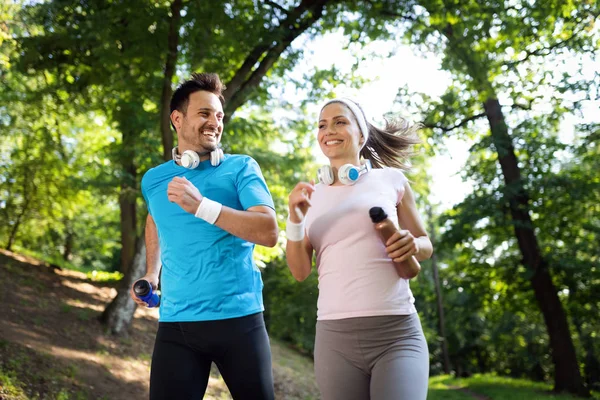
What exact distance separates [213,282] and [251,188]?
1.60 ft

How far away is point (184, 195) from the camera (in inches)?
109

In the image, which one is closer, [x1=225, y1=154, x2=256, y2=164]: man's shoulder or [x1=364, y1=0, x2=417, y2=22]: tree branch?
[x1=225, y1=154, x2=256, y2=164]: man's shoulder

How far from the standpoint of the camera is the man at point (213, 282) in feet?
9.39

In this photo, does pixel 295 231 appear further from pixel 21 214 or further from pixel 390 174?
pixel 21 214

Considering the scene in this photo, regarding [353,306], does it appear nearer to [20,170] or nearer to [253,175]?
[253,175]

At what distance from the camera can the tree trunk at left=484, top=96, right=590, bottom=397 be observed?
15.9 meters

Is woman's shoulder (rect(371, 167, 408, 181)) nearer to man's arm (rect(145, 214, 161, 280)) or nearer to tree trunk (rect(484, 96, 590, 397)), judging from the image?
man's arm (rect(145, 214, 161, 280))

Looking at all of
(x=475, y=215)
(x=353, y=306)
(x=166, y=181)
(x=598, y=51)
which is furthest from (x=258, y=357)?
(x=475, y=215)

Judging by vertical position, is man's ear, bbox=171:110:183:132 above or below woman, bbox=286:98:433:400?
above

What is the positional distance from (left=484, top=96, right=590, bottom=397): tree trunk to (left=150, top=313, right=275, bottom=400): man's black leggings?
14.0 metres

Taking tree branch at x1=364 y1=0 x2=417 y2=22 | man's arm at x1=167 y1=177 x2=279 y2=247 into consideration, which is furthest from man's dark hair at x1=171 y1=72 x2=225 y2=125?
tree branch at x1=364 y1=0 x2=417 y2=22

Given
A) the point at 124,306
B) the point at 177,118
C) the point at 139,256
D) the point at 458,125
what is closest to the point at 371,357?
the point at 177,118

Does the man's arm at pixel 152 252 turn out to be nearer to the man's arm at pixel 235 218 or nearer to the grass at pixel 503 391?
the man's arm at pixel 235 218

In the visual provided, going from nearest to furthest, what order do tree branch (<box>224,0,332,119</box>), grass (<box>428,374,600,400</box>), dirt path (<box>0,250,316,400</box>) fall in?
→ dirt path (<box>0,250,316,400</box>) < tree branch (<box>224,0,332,119</box>) < grass (<box>428,374,600,400</box>)
